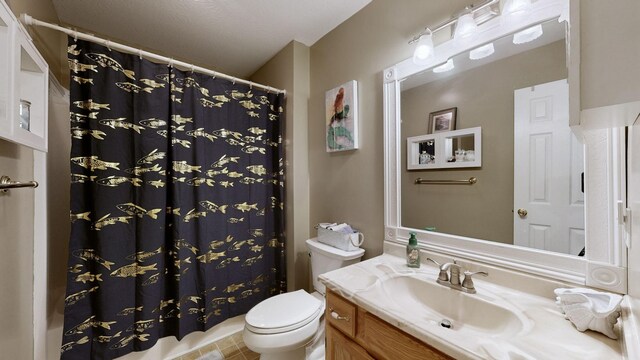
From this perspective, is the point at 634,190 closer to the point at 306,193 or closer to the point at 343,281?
the point at 343,281

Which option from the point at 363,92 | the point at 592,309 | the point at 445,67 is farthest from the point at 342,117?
the point at 592,309

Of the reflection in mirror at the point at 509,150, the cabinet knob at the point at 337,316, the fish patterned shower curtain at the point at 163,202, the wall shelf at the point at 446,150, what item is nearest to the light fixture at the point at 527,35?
the reflection in mirror at the point at 509,150

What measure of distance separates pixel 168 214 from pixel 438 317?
5.31 ft

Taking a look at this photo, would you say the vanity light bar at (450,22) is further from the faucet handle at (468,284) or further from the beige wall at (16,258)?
the beige wall at (16,258)

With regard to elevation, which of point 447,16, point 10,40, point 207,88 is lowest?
point 10,40

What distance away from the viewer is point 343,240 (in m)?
1.54

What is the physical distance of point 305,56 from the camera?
2021 mm

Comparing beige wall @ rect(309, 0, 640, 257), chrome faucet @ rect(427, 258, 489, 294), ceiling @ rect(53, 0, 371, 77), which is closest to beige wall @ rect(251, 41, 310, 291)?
beige wall @ rect(309, 0, 640, 257)

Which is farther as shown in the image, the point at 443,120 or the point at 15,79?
the point at 443,120

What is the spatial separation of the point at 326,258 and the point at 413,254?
1.93 ft

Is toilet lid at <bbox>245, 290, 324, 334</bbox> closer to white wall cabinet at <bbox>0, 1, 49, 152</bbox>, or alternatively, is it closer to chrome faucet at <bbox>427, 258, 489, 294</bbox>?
chrome faucet at <bbox>427, 258, 489, 294</bbox>

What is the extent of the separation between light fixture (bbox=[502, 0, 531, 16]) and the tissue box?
50.9 inches

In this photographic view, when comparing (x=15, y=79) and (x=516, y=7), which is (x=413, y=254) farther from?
(x=15, y=79)

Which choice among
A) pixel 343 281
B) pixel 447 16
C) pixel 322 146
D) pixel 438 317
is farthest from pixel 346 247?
pixel 447 16
